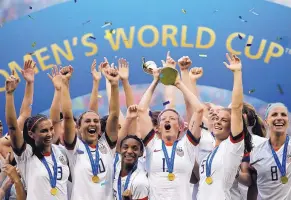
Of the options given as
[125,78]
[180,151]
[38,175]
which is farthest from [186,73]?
[38,175]

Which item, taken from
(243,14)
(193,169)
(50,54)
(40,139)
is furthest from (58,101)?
(243,14)

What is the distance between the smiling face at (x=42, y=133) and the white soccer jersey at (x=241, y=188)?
1407 mm

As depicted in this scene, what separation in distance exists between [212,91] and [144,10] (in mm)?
1097

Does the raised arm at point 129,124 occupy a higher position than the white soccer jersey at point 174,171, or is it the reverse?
the raised arm at point 129,124

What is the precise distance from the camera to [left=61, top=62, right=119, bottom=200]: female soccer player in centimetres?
503

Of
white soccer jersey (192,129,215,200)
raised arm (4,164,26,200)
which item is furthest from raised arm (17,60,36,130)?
white soccer jersey (192,129,215,200)

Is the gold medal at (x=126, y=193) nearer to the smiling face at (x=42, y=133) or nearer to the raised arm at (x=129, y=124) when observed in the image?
the raised arm at (x=129, y=124)

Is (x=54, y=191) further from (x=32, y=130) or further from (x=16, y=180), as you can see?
(x=32, y=130)

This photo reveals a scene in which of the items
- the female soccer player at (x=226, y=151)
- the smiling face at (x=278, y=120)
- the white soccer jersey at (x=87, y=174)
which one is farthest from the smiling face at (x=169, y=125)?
the smiling face at (x=278, y=120)

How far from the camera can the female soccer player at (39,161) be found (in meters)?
4.89

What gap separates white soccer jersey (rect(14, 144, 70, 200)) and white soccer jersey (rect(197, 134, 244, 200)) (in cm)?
96

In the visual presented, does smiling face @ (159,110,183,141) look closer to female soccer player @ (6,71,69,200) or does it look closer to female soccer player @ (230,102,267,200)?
female soccer player @ (230,102,267,200)

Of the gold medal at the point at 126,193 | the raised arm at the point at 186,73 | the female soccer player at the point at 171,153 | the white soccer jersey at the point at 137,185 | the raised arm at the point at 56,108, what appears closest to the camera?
the gold medal at the point at 126,193

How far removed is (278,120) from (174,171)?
826mm
